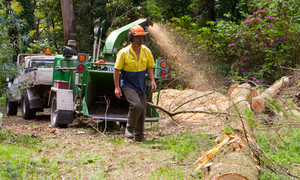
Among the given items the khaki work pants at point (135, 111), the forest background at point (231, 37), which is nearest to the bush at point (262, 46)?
the forest background at point (231, 37)

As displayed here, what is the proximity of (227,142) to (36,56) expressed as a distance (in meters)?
8.51

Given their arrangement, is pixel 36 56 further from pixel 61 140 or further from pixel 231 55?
pixel 231 55

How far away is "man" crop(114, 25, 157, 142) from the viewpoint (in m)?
6.79

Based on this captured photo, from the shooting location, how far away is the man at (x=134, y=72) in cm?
679

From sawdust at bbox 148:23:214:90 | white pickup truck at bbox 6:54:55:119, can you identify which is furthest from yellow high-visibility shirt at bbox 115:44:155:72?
sawdust at bbox 148:23:214:90

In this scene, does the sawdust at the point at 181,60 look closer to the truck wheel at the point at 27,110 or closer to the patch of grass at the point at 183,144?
the truck wheel at the point at 27,110

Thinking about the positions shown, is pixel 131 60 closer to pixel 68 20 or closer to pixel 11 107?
pixel 11 107

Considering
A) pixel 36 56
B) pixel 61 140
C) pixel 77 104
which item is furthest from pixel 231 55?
pixel 61 140

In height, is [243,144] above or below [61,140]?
above

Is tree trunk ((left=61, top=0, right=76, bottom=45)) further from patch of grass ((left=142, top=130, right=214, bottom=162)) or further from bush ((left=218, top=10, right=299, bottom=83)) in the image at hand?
patch of grass ((left=142, top=130, right=214, bottom=162))

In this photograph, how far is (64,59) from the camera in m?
9.12

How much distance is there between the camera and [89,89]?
27.3 feet

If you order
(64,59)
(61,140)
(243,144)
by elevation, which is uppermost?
(64,59)

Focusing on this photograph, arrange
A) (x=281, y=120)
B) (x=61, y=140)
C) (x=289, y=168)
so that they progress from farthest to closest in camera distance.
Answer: (x=61, y=140), (x=281, y=120), (x=289, y=168)
